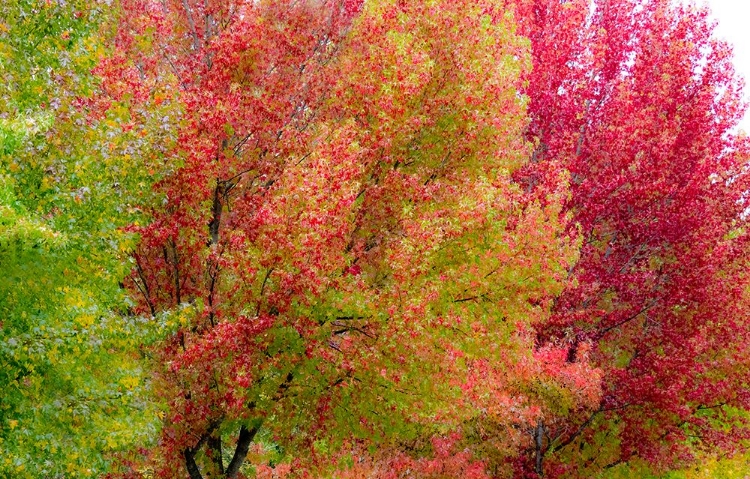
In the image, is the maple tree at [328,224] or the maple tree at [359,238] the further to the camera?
the maple tree at [328,224]

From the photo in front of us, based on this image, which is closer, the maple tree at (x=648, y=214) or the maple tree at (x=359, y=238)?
the maple tree at (x=359, y=238)

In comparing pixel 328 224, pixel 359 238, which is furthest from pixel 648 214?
pixel 328 224

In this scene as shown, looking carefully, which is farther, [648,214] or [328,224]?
[648,214]

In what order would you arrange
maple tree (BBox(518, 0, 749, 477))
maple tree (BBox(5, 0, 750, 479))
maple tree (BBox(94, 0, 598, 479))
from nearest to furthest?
maple tree (BBox(5, 0, 750, 479)) → maple tree (BBox(94, 0, 598, 479)) → maple tree (BBox(518, 0, 749, 477))

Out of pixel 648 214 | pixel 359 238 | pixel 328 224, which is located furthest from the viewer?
pixel 648 214

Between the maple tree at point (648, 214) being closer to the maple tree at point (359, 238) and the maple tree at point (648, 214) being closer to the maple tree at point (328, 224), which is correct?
the maple tree at point (359, 238)

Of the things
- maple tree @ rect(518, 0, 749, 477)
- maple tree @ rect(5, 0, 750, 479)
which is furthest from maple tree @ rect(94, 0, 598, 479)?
maple tree @ rect(518, 0, 749, 477)

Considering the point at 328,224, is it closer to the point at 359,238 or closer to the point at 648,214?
the point at 359,238

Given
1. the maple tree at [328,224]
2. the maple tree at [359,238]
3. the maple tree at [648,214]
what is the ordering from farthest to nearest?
the maple tree at [648,214], the maple tree at [328,224], the maple tree at [359,238]

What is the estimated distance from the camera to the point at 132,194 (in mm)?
10070

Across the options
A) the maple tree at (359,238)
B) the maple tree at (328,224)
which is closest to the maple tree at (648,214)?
the maple tree at (359,238)

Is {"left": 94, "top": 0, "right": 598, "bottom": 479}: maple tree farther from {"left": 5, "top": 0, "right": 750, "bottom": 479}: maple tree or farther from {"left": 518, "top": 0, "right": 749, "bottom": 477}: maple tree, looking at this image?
{"left": 518, "top": 0, "right": 749, "bottom": 477}: maple tree

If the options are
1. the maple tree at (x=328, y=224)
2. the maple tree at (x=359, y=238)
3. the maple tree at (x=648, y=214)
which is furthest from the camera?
the maple tree at (x=648, y=214)

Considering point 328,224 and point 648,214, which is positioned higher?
point 648,214
